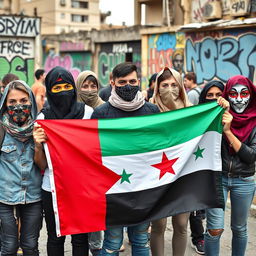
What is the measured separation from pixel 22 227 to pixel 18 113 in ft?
3.06

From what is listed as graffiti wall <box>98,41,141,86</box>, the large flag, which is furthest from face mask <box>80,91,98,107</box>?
graffiti wall <box>98,41,141,86</box>

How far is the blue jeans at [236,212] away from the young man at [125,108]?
2.13 feet

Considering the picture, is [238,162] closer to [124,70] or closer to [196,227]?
[124,70]

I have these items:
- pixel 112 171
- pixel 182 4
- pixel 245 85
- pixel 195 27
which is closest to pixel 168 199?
pixel 112 171

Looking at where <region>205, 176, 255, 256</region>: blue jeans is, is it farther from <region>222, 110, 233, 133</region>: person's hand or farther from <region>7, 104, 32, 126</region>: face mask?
<region>7, 104, 32, 126</region>: face mask

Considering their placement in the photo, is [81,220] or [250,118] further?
[250,118]

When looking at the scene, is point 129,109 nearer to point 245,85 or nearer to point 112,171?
point 112,171

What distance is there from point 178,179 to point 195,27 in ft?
35.6

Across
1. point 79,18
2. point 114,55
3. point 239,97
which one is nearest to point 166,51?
point 114,55

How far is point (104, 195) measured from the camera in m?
3.78

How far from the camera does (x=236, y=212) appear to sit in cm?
416

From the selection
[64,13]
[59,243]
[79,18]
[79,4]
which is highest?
[79,4]

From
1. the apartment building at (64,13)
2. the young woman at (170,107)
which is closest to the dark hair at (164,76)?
the young woman at (170,107)

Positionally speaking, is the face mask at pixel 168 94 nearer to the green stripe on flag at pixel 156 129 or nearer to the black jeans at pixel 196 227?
the green stripe on flag at pixel 156 129
